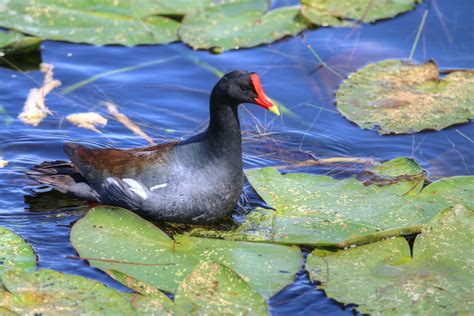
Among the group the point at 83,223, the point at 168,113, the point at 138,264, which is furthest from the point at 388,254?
the point at 168,113

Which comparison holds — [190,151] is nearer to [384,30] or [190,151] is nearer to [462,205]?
[462,205]

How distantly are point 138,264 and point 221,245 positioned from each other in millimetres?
445

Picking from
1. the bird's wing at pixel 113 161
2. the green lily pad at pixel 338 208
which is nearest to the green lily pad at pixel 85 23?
the bird's wing at pixel 113 161

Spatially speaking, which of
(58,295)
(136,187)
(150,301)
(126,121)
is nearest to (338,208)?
(136,187)

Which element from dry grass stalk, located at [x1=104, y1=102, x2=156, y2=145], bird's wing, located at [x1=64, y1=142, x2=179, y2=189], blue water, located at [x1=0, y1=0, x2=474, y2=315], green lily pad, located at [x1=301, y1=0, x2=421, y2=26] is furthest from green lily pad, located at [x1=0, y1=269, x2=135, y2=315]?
green lily pad, located at [x1=301, y1=0, x2=421, y2=26]

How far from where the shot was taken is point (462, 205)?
→ 14.8 ft

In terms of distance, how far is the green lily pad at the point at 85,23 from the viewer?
265 inches

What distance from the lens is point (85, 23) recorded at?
22.4 feet

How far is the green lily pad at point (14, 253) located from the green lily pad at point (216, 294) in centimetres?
84

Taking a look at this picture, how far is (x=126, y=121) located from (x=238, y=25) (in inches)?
54.7

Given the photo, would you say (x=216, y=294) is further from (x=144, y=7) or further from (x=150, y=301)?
(x=144, y=7)

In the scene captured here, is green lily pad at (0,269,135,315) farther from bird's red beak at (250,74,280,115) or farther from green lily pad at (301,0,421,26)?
green lily pad at (301,0,421,26)

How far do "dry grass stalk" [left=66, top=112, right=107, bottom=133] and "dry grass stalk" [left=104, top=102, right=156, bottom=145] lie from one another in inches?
3.9

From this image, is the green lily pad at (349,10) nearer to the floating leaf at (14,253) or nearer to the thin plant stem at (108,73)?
the thin plant stem at (108,73)
